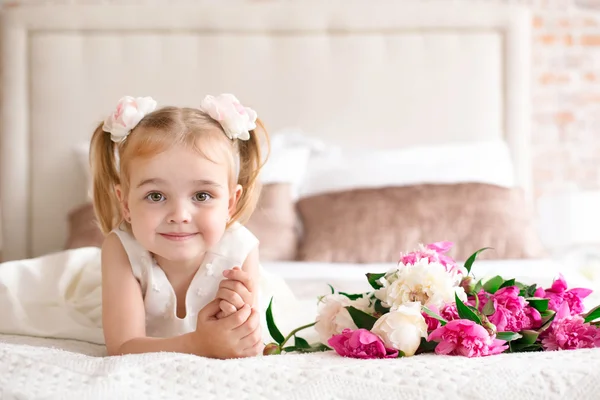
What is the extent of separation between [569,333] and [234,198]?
2.44ft

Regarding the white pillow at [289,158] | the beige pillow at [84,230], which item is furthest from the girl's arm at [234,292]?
the white pillow at [289,158]

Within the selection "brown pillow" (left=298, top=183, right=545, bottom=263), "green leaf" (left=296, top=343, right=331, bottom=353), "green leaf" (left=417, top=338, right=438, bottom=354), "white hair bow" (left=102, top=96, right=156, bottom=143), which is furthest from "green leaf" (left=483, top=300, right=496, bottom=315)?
"brown pillow" (left=298, top=183, right=545, bottom=263)

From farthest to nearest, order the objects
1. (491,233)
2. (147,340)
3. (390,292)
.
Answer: (491,233), (147,340), (390,292)

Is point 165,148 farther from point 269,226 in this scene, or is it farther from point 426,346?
point 269,226

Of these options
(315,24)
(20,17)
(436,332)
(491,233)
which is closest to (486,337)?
(436,332)

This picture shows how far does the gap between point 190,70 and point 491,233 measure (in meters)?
1.58

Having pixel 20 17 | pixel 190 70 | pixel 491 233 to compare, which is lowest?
pixel 491 233

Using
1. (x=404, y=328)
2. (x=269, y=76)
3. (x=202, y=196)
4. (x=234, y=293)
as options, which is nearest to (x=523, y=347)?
(x=404, y=328)

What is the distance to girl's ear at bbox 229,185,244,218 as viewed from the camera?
1.70m

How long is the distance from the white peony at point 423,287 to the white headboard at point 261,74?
2280mm

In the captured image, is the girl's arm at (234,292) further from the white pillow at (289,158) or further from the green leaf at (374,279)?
the white pillow at (289,158)

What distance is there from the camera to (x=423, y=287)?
1371mm

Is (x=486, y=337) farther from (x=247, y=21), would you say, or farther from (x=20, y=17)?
(x=20, y=17)

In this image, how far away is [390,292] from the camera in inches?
54.7
